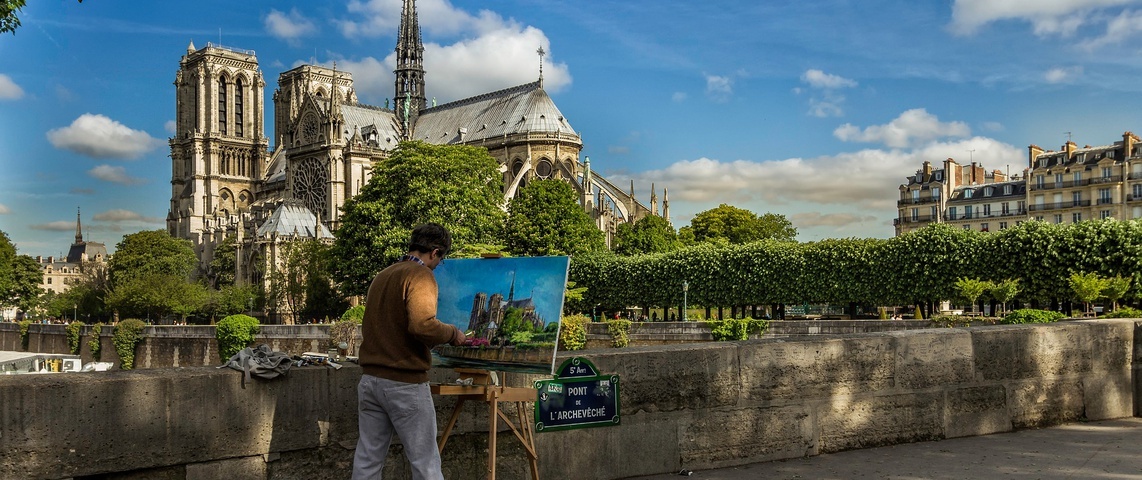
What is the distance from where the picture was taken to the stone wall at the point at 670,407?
5.74 m

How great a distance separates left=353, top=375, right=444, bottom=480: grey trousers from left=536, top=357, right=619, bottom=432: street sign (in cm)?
172

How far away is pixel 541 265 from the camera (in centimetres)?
626

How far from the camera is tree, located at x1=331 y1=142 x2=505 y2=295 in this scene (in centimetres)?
5088

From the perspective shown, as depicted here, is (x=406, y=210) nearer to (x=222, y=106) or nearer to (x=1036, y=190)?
(x=1036, y=190)

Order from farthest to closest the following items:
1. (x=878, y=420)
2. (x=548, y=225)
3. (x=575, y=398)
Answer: (x=548, y=225)
(x=878, y=420)
(x=575, y=398)

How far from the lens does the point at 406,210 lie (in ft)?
168

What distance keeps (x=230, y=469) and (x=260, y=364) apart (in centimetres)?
69

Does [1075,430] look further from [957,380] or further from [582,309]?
Answer: [582,309]

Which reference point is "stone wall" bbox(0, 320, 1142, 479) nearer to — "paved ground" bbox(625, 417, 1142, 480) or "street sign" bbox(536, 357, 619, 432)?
"street sign" bbox(536, 357, 619, 432)

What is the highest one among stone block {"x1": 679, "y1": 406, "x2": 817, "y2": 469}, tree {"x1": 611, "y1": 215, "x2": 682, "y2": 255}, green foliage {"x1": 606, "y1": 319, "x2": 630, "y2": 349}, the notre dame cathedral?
the notre dame cathedral

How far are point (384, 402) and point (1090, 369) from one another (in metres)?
7.77

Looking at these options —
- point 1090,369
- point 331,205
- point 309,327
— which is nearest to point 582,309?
point 309,327

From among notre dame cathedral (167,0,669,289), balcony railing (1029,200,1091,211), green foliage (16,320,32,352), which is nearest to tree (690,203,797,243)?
notre dame cathedral (167,0,669,289)

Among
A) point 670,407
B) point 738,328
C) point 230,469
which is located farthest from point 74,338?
point 670,407
